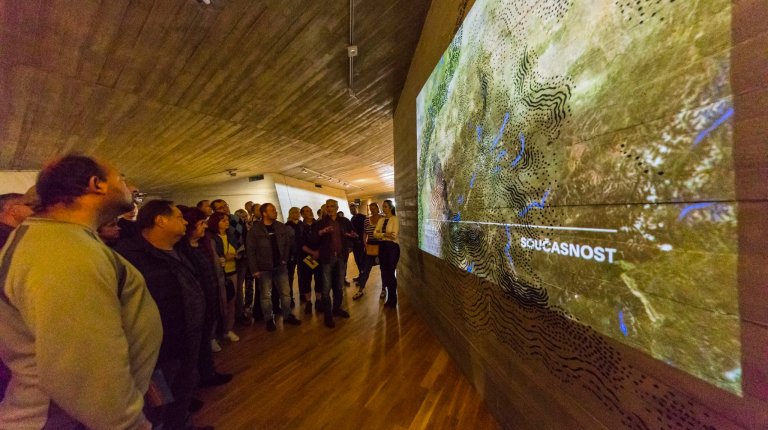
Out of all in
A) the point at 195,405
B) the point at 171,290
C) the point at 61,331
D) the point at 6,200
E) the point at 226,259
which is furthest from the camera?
the point at 226,259

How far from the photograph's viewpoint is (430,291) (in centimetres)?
324

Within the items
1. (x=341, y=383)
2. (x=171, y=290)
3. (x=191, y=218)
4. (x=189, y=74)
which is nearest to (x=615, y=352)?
(x=341, y=383)

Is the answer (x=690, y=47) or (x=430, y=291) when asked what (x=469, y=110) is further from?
(x=430, y=291)

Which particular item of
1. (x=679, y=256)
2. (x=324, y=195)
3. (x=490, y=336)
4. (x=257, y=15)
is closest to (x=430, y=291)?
(x=490, y=336)

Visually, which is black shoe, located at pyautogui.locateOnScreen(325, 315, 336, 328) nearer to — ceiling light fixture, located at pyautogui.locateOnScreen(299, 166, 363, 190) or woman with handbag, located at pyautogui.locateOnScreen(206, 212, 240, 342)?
woman with handbag, located at pyautogui.locateOnScreen(206, 212, 240, 342)

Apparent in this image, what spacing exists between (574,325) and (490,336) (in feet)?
2.78

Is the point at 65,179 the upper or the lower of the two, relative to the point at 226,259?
upper

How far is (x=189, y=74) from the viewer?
4.22 meters

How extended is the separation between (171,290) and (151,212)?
1.62 ft

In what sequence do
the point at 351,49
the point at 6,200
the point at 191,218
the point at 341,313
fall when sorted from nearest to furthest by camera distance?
the point at 6,200 < the point at 191,218 < the point at 341,313 < the point at 351,49

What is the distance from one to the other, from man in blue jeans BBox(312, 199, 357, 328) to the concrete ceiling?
2.51 meters

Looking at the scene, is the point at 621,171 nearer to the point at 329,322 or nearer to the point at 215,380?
the point at 215,380

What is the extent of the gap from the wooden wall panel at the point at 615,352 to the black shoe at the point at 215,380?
83.1 inches

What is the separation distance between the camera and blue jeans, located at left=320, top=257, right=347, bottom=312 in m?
3.53
